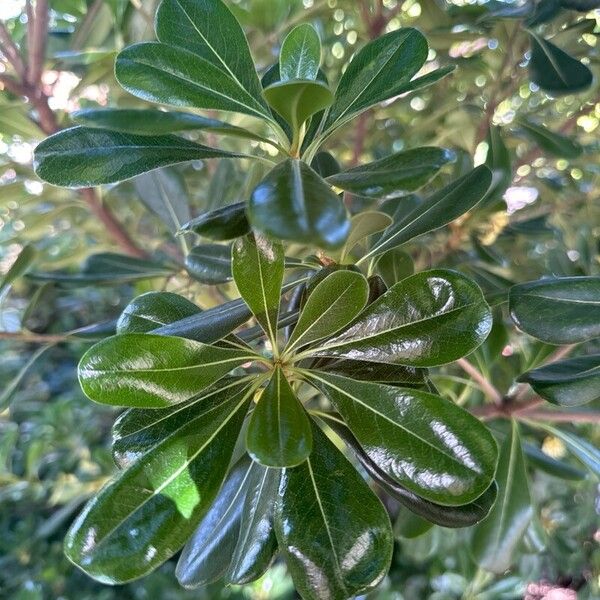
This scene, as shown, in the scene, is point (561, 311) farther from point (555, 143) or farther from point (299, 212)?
point (555, 143)

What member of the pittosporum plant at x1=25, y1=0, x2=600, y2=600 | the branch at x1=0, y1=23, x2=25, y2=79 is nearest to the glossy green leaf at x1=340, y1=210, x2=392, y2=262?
the pittosporum plant at x1=25, y1=0, x2=600, y2=600

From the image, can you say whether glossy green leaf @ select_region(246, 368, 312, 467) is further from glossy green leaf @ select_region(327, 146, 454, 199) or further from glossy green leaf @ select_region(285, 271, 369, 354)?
glossy green leaf @ select_region(327, 146, 454, 199)

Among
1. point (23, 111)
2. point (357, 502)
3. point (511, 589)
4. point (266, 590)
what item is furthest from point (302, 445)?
point (511, 589)

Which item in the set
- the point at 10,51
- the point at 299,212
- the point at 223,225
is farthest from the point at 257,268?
the point at 10,51

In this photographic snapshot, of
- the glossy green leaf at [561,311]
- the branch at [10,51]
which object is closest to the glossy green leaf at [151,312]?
the glossy green leaf at [561,311]

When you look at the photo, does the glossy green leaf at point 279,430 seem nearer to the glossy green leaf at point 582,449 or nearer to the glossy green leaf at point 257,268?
the glossy green leaf at point 257,268

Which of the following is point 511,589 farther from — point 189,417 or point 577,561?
point 189,417
